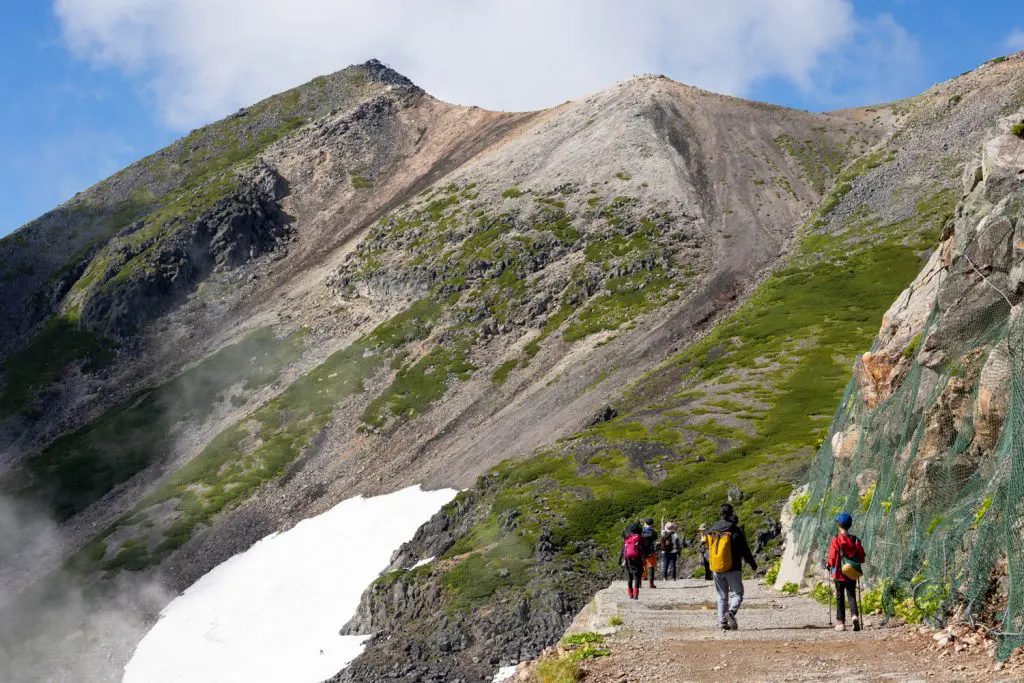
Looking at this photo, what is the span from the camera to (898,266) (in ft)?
351

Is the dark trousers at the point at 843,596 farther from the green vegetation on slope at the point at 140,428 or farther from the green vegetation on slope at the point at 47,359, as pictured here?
the green vegetation on slope at the point at 47,359

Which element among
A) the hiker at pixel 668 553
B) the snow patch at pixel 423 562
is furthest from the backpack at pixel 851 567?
the snow patch at pixel 423 562

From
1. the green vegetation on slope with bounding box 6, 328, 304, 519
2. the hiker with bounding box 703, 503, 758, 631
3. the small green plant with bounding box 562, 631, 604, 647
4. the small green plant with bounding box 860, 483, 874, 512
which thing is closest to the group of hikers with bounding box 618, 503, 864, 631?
the hiker with bounding box 703, 503, 758, 631

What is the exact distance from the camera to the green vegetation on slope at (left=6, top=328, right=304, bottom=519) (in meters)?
110

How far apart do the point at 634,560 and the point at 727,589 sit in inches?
305

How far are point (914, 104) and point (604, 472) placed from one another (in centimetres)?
13015

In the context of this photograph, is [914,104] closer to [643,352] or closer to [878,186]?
[878,186]

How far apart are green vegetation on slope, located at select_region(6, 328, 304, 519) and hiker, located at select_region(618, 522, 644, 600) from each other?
93.4m

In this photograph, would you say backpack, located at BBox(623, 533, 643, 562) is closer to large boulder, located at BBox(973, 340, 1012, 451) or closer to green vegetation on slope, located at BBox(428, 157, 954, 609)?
large boulder, located at BBox(973, 340, 1012, 451)

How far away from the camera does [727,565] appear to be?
898 inches

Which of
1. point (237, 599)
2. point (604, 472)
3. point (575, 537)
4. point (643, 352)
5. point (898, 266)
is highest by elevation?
point (898, 266)

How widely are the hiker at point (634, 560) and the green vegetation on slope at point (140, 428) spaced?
3675 inches

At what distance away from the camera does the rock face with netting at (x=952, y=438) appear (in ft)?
61.0

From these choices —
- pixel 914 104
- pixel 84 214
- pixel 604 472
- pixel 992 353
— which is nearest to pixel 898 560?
pixel 992 353
